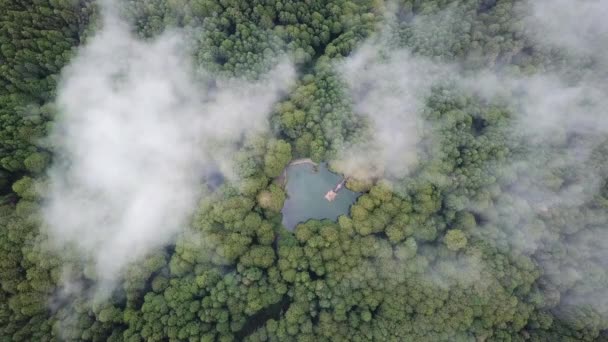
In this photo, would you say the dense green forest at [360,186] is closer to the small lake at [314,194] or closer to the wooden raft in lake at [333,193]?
the small lake at [314,194]

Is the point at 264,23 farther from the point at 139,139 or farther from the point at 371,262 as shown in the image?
the point at 371,262

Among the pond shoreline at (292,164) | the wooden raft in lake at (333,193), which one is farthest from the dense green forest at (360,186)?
the wooden raft in lake at (333,193)

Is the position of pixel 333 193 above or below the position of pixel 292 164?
below

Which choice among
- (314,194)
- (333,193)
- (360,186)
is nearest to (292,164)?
(314,194)

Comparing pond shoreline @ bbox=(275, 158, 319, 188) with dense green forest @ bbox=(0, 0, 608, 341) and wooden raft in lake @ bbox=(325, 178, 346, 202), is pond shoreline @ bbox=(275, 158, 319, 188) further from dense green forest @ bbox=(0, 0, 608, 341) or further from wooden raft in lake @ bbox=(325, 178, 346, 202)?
wooden raft in lake @ bbox=(325, 178, 346, 202)

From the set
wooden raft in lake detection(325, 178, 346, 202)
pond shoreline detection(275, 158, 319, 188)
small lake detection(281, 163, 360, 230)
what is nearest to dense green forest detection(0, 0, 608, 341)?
pond shoreline detection(275, 158, 319, 188)

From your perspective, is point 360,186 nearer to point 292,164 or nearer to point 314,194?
point 314,194

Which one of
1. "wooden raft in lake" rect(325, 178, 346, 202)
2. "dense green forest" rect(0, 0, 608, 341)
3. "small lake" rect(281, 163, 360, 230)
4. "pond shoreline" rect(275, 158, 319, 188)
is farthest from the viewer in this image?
"wooden raft in lake" rect(325, 178, 346, 202)
